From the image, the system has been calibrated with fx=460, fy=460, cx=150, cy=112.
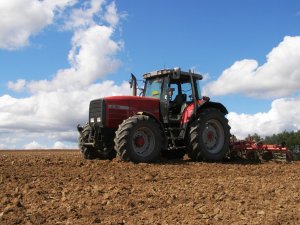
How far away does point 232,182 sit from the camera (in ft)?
27.3

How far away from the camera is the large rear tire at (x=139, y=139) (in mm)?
10602

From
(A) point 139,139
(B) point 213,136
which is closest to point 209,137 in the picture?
(B) point 213,136

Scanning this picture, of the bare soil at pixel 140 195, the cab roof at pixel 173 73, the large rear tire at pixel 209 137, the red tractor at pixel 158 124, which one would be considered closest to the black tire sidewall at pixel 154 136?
the red tractor at pixel 158 124

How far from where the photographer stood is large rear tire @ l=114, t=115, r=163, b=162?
10602 millimetres

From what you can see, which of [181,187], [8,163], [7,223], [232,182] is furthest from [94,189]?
[8,163]

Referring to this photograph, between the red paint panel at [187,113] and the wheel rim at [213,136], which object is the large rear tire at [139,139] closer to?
the red paint panel at [187,113]

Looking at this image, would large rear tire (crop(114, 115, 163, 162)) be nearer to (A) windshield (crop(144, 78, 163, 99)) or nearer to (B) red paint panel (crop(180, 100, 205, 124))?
(B) red paint panel (crop(180, 100, 205, 124))

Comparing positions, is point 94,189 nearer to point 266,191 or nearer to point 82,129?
point 266,191

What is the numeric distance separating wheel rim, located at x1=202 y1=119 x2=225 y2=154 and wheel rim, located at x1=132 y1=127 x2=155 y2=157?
1.92 meters

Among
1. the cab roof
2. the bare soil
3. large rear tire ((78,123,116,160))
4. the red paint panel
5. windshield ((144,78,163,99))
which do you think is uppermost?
the cab roof

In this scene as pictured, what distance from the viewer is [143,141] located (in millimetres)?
11180

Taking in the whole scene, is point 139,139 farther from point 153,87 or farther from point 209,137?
point 209,137

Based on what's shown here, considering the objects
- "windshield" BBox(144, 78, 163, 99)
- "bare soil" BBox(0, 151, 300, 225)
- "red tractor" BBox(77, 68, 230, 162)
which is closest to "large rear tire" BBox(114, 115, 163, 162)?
"red tractor" BBox(77, 68, 230, 162)

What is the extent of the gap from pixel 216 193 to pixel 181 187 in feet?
2.18
